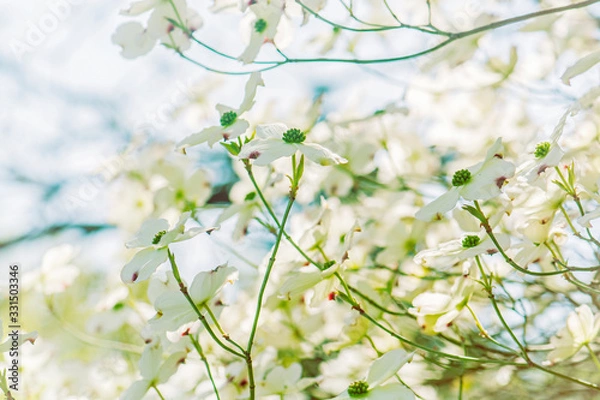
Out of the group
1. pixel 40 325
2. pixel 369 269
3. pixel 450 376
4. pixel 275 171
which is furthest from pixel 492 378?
pixel 40 325

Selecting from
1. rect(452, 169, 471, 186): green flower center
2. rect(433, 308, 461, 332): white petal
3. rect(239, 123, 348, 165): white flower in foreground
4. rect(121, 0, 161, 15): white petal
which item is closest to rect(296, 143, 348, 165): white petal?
rect(239, 123, 348, 165): white flower in foreground

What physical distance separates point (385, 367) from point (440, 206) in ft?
0.49

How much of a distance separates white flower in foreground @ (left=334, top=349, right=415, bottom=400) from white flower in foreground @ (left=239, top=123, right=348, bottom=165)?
0.18 metres

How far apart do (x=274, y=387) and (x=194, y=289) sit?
199mm

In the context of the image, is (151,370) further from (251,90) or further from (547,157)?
(547,157)

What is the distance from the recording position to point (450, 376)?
1.16 meters

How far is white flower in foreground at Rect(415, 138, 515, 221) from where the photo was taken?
64 cm

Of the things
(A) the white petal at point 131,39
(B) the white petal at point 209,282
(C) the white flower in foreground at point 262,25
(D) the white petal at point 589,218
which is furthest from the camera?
(A) the white petal at point 131,39

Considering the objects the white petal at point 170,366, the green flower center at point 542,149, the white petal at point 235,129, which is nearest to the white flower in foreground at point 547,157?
the green flower center at point 542,149

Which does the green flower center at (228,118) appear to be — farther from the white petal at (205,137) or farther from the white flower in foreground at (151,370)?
the white flower in foreground at (151,370)

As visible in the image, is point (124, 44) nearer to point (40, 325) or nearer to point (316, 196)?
point (316, 196)

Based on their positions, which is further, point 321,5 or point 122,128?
point 122,128

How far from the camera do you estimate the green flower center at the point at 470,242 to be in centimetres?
70

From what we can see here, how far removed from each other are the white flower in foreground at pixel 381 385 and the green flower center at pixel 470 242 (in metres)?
0.13
